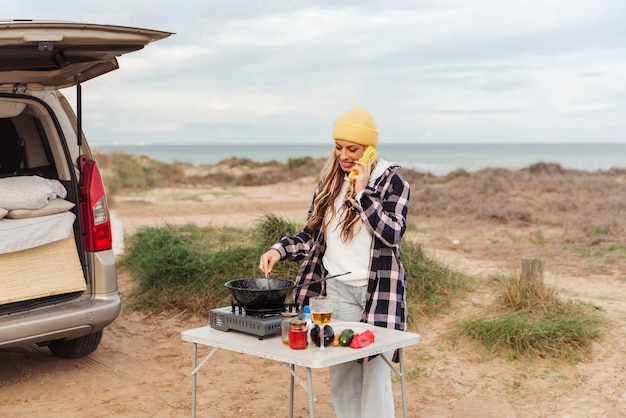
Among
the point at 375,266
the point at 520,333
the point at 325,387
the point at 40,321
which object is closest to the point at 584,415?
the point at 520,333

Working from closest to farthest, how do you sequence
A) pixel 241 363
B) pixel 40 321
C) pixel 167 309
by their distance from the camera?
pixel 40 321 → pixel 241 363 → pixel 167 309

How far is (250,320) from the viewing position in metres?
3.41

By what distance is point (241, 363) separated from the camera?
5727mm

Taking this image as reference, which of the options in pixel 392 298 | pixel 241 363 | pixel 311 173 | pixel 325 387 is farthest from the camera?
pixel 311 173

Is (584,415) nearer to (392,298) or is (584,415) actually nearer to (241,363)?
(392,298)

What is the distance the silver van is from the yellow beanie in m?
1.27

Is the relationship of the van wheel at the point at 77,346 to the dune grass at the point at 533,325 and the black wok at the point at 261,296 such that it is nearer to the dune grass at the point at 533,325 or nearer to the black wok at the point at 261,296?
the black wok at the point at 261,296

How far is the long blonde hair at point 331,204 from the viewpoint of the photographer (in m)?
3.68

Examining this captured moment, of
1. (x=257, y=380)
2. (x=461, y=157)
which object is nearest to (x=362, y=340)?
(x=257, y=380)

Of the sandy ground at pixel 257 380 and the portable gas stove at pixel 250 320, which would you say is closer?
the portable gas stove at pixel 250 320

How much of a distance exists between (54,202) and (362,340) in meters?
2.45

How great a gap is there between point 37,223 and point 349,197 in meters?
2.09

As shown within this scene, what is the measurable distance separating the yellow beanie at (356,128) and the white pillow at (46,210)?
1996 millimetres

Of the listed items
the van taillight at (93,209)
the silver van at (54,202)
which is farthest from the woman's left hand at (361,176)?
the van taillight at (93,209)
